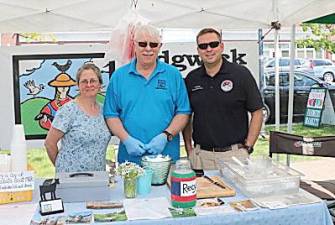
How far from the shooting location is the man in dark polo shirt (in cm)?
244

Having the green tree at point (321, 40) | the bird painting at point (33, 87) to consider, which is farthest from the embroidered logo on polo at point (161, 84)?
the green tree at point (321, 40)

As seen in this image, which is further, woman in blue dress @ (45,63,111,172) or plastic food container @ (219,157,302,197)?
woman in blue dress @ (45,63,111,172)

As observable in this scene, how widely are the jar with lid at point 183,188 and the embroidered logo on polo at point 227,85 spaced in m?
0.85

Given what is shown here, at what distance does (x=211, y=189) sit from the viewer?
1878mm

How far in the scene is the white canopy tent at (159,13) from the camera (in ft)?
12.7

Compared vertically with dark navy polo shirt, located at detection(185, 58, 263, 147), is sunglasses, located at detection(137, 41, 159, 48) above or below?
above

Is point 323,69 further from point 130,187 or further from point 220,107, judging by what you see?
point 130,187

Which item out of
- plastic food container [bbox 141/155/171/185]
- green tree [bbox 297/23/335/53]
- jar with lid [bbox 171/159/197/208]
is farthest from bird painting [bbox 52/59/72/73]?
green tree [bbox 297/23/335/53]

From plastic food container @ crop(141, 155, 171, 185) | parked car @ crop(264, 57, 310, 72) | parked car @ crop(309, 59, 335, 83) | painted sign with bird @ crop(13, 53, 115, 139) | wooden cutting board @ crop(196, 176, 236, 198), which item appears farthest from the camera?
parked car @ crop(309, 59, 335, 83)

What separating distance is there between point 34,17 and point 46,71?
1.64ft

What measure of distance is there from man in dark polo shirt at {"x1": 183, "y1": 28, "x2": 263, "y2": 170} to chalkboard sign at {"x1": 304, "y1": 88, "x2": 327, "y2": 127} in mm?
5739

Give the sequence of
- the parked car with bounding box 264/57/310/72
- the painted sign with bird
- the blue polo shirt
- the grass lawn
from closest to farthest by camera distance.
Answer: the blue polo shirt
the painted sign with bird
the grass lawn
the parked car with bounding box 264/57/310/72

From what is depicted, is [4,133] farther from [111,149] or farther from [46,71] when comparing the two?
[111,149]

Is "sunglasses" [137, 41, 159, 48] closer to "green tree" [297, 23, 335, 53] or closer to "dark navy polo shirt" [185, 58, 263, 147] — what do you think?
"dark navy polo shirt" [185, 58, 263, 147]
